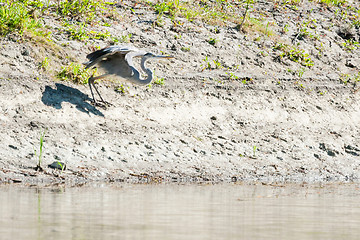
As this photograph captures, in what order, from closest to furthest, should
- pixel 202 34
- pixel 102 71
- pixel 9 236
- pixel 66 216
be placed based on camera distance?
pixel 9 236, pixel 66 216, pixel 102 71, pixel 202 34

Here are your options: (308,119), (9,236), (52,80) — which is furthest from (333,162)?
(9,236)

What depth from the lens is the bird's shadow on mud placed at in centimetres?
1134

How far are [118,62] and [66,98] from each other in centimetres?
119

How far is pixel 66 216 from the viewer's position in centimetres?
583

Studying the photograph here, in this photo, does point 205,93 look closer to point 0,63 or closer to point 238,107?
point 238,107

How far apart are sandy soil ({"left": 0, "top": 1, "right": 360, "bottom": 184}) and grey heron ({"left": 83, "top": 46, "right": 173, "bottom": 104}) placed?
73 cm

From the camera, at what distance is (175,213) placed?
245 inches

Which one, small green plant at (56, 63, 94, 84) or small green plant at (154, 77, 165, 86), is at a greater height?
small green plant at (56, 63, 94, 84)

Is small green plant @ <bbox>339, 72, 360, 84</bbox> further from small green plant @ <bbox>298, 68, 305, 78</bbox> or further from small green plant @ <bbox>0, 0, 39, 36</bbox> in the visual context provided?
small green plant @ <bbox>0, 0, 39, 36</bbox>

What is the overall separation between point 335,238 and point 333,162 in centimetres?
719

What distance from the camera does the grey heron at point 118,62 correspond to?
36.9 ft

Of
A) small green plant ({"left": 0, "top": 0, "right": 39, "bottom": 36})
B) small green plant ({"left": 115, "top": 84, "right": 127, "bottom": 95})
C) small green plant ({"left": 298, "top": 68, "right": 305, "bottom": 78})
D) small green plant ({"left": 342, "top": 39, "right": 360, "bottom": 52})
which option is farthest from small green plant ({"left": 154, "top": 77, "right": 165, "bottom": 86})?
small green plant ({"left": 342, "top": 39, "right": 360, "bottom": 52})

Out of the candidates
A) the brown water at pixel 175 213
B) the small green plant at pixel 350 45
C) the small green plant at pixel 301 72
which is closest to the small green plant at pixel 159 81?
the small green plant at pixel 301 72

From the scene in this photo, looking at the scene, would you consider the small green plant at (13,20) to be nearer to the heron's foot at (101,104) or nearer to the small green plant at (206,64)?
the heron's foot at (101,104)
